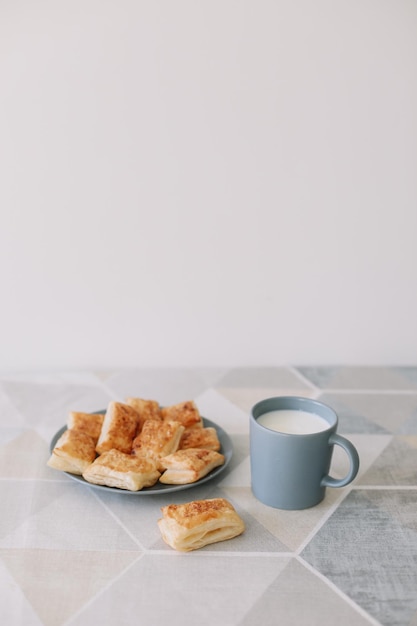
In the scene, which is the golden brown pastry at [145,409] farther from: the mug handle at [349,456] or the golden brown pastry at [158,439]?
the mug handle at [349,456]

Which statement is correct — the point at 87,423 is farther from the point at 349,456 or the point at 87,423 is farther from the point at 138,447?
the point at 349,456

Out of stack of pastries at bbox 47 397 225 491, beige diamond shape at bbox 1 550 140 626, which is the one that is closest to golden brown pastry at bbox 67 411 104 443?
stack of pastries at bbox 47 397 225 491

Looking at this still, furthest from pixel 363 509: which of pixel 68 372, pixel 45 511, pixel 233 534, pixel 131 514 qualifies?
pixel 68 372

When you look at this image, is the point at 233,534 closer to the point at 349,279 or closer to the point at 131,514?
the point at 131,514

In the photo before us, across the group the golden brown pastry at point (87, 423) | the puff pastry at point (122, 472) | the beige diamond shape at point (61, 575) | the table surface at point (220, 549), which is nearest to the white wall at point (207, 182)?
the table surface at point (220, 549)

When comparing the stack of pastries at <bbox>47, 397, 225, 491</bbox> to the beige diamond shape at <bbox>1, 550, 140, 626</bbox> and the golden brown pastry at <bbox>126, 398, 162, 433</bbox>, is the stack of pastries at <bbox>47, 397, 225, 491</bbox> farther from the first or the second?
the beige diamond shape at <bbox>1, 550, 140, 626</bbox>

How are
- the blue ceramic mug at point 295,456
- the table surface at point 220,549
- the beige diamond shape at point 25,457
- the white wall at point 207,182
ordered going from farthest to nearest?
the white wall at point 207,182, the beige diamond shape at point 25,457, the blue ceramic mug at point 295,456, the table surface at point 220,549
